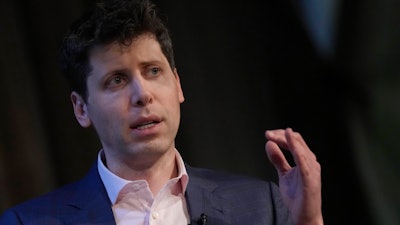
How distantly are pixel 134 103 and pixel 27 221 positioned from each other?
43 cm

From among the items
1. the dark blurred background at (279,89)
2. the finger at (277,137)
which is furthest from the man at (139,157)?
the dark blurred background at (279,89)

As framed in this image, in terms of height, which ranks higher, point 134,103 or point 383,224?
point 134,103

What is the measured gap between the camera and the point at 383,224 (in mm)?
2764

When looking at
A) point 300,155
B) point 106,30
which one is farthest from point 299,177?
point 106,30

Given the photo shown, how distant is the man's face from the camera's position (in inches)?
63.6

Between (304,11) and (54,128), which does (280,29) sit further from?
(54,128)

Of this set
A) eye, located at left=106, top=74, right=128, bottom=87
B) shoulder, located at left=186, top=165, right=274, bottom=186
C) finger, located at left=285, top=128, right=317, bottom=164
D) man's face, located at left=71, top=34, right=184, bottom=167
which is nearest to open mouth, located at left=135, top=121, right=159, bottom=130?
man's face, located at left=71, top=34, right=184, bottom=167

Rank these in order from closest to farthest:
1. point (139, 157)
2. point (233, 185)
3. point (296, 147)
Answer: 1. point (296, 147)
2. point (139, 157)
3. point (233, 185)

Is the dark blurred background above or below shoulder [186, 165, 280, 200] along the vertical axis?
above

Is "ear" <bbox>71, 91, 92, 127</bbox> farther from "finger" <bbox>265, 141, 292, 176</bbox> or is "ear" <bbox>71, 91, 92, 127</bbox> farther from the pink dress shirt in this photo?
"finger" <bbox>265, 141, 292, 176</bbox>

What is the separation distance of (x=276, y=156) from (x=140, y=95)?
1.29ft

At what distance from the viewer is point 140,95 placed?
1607 millimetres

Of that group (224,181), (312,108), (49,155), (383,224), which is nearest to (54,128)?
(49,155)

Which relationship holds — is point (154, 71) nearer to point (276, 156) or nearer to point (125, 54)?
point (125, 54)
